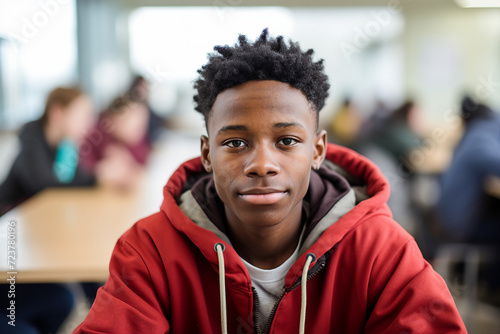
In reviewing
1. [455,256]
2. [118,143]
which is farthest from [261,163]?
[118,143]

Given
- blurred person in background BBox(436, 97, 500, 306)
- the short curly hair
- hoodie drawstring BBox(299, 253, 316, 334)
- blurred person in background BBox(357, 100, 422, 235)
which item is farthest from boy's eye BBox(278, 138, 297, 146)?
blurred person in background BBox(357, 100, 422, 235)

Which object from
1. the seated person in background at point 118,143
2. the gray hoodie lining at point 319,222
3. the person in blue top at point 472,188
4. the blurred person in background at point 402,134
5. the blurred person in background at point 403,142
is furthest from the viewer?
the blurred person in background at point 402,134

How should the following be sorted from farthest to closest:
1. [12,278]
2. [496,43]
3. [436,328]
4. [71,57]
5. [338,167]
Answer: [496,43], [71,57], [12,278], [338,167], [436,328]

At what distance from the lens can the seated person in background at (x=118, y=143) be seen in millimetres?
2759

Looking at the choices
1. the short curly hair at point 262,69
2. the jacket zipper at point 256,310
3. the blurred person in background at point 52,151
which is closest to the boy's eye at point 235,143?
the short curly hair at point 262,69

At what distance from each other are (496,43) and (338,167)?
7.32 m

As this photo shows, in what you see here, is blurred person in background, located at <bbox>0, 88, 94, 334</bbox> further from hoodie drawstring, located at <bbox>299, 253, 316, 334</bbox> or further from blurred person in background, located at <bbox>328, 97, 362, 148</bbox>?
blurred person in background, located at <bbox>328, 97, 362, 148</bbox>

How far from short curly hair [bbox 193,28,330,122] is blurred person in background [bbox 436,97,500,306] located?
1.66 metres

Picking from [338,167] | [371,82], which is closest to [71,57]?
[371,82]

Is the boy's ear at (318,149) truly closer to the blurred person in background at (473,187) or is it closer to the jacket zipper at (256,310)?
the jacket zipper at (256,310)

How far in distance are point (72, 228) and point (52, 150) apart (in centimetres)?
90

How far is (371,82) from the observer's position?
24.9 feet

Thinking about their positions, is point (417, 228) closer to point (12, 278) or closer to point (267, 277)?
point (267, 277)

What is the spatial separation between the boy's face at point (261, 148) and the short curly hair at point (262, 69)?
0.06ft
